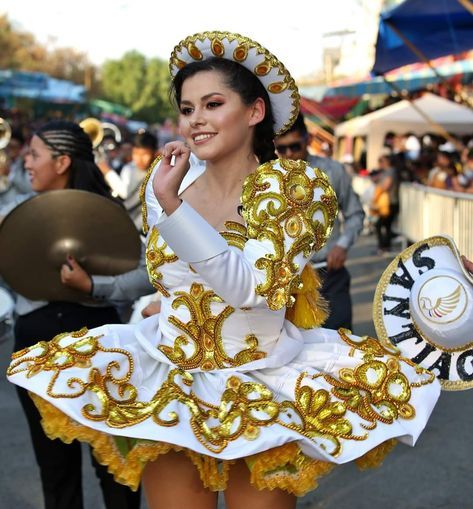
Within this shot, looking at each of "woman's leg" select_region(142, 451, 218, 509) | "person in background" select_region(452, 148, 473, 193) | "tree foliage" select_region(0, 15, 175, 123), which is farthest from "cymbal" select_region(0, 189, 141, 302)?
"tree foliage" select_region(0, 15, 175, 123)

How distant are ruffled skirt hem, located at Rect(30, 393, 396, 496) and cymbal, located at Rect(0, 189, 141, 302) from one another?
1.28m

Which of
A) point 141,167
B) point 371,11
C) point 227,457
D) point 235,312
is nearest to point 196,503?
point 227,457

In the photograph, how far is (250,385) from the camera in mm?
2656

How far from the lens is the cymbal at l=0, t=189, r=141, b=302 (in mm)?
3893

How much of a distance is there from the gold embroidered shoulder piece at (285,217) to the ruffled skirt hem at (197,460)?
0.42 meters

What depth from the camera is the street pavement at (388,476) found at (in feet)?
16.2

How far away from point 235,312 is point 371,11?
58088 mm

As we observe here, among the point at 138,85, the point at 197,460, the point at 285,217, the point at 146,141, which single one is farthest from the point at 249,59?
the point at 138,85

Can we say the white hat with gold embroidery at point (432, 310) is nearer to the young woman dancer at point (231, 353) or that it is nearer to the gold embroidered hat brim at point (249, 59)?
the young woman dancer at point (231, 353)

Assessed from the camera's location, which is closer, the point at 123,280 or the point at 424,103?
the point at 123,280

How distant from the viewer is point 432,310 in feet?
10.3

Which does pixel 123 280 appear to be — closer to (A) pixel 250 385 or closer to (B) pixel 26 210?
(B) pixel 26 210

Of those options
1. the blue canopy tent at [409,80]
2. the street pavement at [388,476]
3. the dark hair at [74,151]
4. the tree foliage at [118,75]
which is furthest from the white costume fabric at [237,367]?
the tree foliage at [118,75]

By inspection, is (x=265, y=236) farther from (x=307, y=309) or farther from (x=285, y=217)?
(x=307, y=309)
